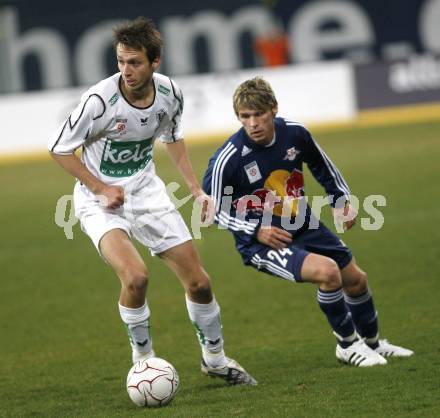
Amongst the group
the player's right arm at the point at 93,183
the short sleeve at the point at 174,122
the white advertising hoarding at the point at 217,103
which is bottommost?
the white advertising hoarding at the point at 217,103

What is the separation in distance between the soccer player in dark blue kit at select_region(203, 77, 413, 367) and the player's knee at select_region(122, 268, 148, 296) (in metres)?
0.68

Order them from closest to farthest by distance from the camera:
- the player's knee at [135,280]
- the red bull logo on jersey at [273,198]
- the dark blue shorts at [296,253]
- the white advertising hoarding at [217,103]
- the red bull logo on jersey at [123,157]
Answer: the player's knee at [135,280] → the dark blue shorts at [296,253] → the red bull logo on jersey at [123,157] → the red bull logo on jersey at [273,198] → the white advertising hoarding at [217,103]

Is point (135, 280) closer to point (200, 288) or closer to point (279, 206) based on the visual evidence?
point (200, 288)

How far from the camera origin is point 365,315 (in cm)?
660

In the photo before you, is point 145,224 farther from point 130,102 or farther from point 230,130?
point 230,130

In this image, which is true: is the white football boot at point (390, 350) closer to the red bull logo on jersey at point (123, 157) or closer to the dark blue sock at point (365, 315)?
the dark blue sock at point (365, 315)

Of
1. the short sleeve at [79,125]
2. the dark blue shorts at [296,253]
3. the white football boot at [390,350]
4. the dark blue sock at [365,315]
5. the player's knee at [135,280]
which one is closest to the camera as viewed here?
the player's knee at [135,280]

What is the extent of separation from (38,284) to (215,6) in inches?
639

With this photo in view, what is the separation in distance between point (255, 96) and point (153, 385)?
174cm

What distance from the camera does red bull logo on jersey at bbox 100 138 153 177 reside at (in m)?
6.23

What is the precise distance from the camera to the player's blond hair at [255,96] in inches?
239

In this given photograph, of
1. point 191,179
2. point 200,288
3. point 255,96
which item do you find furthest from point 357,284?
point 255,96

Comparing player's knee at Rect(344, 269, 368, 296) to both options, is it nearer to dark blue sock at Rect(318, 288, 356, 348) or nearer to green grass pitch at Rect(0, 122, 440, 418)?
dark blue sock at Rect(318, 288, 356, 348)

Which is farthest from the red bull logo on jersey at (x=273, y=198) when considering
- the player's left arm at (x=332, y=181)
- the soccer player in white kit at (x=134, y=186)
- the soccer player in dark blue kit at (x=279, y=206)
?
the soccer player in white kit at (x=134, y=186)
